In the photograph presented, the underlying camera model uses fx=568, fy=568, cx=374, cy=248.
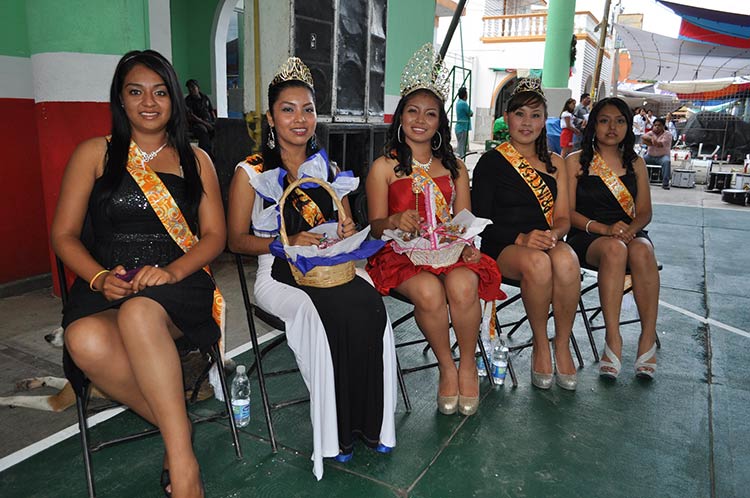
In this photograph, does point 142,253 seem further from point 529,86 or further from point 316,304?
point 529,86

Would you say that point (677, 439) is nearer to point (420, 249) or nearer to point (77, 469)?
point (420, 249)

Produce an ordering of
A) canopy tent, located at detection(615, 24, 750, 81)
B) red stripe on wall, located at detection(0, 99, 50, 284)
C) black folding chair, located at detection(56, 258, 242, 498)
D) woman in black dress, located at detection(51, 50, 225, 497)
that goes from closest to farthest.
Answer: woman in black dress, located at detection(51, 50, 225, 497) < black folding chair, located at detection(56, 258, 242, 498) < red stripe on wall, located at detection(0, 99, 50, 284) < canopy tent, located at detection(615, 24, 750, 81)

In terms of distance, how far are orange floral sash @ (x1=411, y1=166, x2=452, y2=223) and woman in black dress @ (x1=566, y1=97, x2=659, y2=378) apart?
1017 millimetres

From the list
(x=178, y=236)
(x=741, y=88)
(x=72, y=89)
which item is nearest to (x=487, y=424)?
(x=178, y=236)

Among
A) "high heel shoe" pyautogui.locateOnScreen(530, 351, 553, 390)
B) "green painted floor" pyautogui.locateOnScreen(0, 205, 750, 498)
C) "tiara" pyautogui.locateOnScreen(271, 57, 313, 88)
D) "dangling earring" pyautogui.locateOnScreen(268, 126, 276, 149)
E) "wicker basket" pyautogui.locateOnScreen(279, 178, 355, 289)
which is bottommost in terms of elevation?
"green painted floor" pyautogui.locateOnScreen(0, 205, 750, 498)

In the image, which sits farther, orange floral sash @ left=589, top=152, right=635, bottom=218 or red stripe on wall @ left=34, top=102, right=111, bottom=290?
red stripe on wall @ left=34, top=102, right=111, bottom=290

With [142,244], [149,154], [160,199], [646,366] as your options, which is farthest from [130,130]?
[646,366]

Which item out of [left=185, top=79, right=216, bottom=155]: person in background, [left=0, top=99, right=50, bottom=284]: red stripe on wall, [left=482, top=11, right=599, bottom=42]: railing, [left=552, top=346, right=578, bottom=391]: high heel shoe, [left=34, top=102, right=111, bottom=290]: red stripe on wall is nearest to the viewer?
[left=552, top=346, right=578, bottom=391]: high heel shoe

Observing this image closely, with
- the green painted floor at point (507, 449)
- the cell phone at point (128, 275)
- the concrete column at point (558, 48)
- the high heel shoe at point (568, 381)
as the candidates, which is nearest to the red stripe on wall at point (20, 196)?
the green painted floor at point (507, 449)

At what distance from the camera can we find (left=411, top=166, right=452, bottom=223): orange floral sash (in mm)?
2859

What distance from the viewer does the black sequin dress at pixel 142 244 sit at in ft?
7.14

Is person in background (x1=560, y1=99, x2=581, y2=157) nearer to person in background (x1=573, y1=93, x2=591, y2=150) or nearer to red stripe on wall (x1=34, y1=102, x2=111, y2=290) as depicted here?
person in background (x1=573, y1=93, x2=591, y2=150)

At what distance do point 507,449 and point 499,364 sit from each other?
653 mm

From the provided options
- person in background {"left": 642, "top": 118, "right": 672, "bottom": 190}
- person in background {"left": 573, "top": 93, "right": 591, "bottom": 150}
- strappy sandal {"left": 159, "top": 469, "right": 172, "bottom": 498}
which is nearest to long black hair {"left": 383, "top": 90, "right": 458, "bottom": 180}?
strappy sandal {"left": 159, "top": 469, "right": 172, "bottom": 498}
